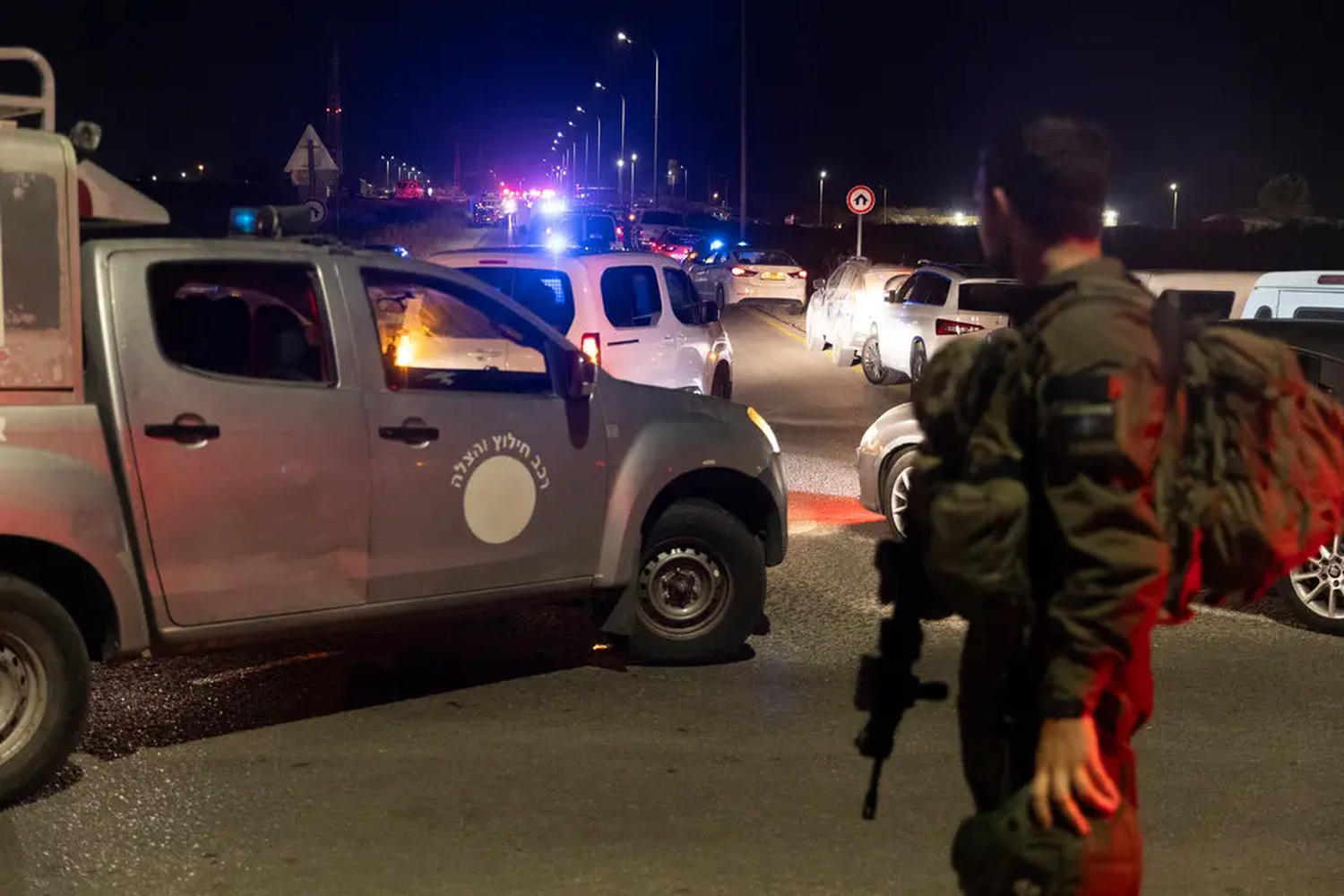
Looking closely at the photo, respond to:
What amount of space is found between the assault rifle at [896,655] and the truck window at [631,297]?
9.22m

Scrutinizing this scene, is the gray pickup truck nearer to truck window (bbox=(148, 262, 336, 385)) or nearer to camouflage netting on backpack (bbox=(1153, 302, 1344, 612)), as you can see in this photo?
truck window (bbox=(148, 262, 336, 385))

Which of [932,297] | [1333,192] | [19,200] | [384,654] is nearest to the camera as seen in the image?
[19,200]

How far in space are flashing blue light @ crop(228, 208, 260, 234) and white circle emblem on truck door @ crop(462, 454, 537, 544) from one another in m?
1.33

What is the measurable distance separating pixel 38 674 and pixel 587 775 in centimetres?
192

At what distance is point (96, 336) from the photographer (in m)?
5.30

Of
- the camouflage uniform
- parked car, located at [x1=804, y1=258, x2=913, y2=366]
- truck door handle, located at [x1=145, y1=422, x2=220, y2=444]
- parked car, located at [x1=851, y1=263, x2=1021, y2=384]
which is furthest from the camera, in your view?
parked car, located at [x1=804, y1=258, x2=913, y2=366]

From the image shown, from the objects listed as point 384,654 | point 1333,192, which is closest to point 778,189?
point 1333,192

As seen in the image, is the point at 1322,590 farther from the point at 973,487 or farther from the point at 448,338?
the point at 973,487

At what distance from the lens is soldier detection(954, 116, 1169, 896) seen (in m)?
2.38

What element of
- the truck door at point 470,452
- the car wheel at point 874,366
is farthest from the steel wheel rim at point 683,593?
the car wheel at point 874,366

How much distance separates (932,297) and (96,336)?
1429 centimetres

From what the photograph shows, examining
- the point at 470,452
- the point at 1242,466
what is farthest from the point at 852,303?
the point at 1242,466

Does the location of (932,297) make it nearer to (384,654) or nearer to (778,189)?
(384,654)

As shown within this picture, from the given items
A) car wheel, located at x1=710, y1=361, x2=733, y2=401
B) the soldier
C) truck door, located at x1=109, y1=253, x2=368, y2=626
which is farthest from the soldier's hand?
car wheel, located at x1=710, y1=361, x2=733, y2=401
